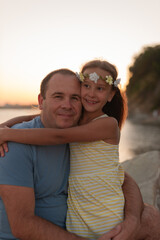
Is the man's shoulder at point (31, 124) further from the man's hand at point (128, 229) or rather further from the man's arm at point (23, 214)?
the man's hand at point (128, 229)

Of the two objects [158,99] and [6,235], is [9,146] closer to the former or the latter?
[6,235]

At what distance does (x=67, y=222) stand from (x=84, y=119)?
106 centimetres

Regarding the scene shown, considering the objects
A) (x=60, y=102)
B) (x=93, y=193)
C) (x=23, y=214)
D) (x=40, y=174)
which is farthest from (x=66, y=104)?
(x=23, y=214)

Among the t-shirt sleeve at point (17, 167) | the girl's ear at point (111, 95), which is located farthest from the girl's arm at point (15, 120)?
the girl's ear at point (111, 95)

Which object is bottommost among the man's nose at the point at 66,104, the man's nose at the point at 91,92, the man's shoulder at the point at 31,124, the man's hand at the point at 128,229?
the man's hand at the point at 128,229

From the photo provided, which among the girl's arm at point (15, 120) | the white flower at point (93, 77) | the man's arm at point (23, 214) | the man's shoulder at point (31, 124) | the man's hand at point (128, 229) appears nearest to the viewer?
the man's arm at point (23, 214)

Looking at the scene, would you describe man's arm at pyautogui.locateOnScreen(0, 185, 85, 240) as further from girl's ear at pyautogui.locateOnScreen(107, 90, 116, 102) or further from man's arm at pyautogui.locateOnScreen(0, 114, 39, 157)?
girl's ear at pyautogui.locateOnScreen(107, 90, 116, 102)

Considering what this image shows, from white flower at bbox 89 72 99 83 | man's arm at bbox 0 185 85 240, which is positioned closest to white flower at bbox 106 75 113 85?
white flower at bbox 89 72 99 83

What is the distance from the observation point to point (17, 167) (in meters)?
1.97

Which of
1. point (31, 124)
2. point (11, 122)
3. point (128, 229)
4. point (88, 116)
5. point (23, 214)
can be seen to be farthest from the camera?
point (11, 122)

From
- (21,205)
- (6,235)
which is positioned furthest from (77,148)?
(6,235)

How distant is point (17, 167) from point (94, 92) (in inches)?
45.9

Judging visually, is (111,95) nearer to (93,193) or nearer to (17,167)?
(93,193)

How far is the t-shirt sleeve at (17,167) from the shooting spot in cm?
192
